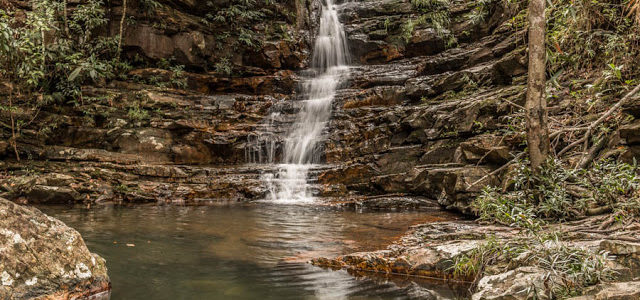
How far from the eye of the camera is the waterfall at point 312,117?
9.42m

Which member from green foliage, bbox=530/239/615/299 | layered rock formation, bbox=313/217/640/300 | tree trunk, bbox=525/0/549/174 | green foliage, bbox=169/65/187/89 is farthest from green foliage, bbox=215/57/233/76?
green foliage, bbox=530/239/615/299

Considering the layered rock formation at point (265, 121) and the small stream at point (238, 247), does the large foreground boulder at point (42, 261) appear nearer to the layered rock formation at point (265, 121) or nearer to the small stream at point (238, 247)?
the small stream at point (238, 247)

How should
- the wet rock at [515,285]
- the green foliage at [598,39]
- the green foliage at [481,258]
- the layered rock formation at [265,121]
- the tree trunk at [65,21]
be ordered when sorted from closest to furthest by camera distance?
1. the wet rock at [515,285]
2. the green foliage at [481,258]
3. the green foliage at [598,39]
4. the layered rock formation at [265,121]
5. the tree trunk at [65,21]

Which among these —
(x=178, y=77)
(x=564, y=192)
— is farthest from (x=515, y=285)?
(x=178, y=77)

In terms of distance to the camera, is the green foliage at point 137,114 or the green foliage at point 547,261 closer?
the green foliage at point 547,261

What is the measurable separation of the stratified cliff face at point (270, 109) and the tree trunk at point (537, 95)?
81 centimetres

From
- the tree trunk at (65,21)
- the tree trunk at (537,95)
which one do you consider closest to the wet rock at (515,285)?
the tree trunk at (537,95)

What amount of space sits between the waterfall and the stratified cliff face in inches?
15.3

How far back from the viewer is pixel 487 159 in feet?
20.6

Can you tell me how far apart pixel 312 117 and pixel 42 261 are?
993 cm

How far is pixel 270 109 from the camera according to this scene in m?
12.8

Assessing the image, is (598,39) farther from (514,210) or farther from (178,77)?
(178,77)

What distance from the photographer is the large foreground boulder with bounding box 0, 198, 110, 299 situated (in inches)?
96.3

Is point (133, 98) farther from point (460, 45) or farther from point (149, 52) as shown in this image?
point (460, 45)
